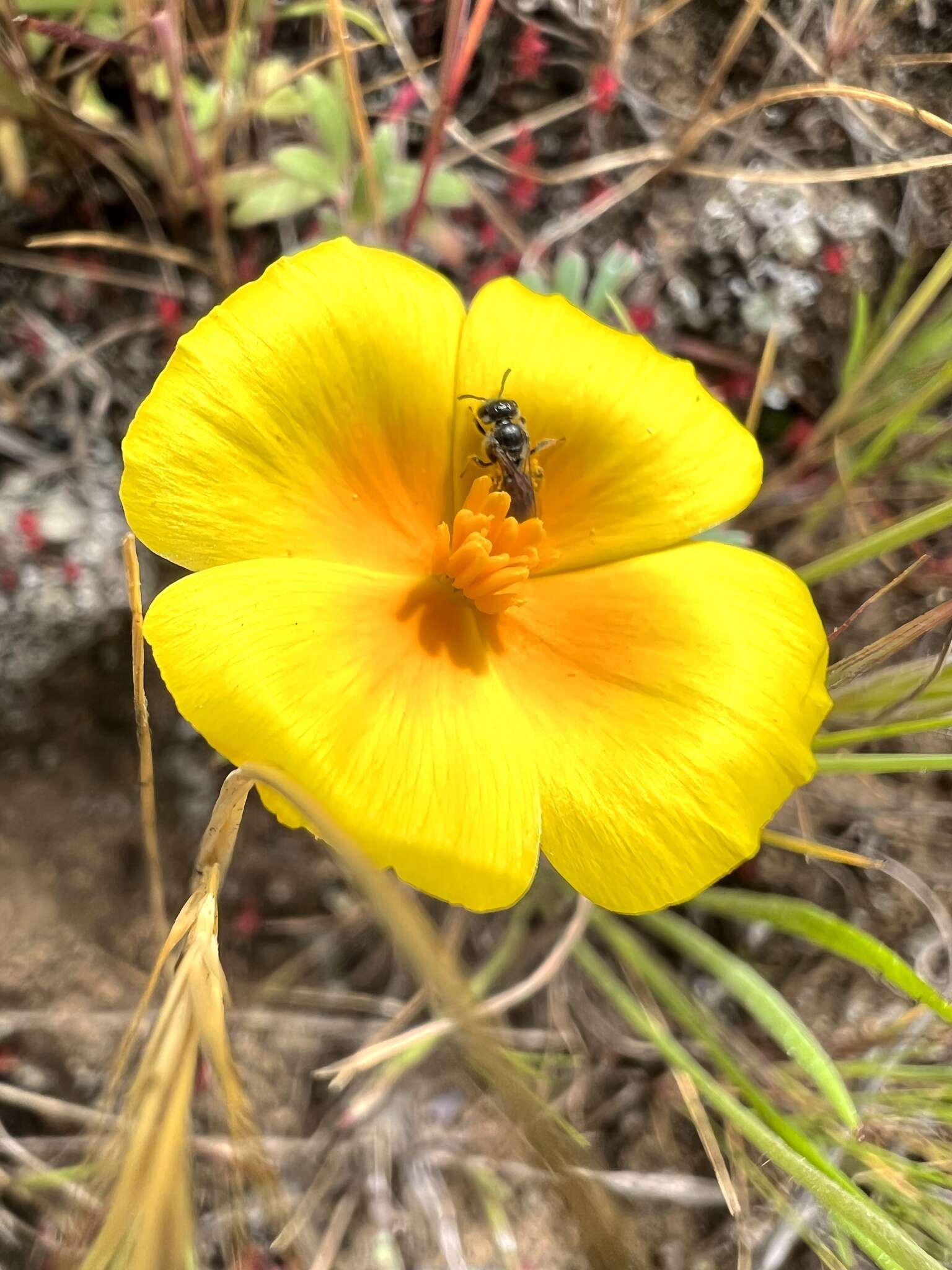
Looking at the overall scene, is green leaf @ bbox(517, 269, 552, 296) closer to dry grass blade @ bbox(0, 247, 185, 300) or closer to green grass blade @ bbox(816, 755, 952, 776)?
dry grass blade @ bbox(0, 247, 185, 300)

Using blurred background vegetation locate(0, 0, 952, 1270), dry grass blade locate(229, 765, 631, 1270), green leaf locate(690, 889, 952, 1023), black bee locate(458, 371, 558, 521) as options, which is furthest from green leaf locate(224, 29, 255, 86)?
green leaf locate(690, 889, 952, 1023)

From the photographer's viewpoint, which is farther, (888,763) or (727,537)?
(727,537)

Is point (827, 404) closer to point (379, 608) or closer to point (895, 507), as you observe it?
point (895, 507)

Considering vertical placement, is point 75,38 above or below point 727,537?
above

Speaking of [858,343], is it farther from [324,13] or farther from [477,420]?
[324,13]

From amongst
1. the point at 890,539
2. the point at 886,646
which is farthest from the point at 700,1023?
the point at 890,539

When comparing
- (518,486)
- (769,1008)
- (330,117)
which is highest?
(330,117)
